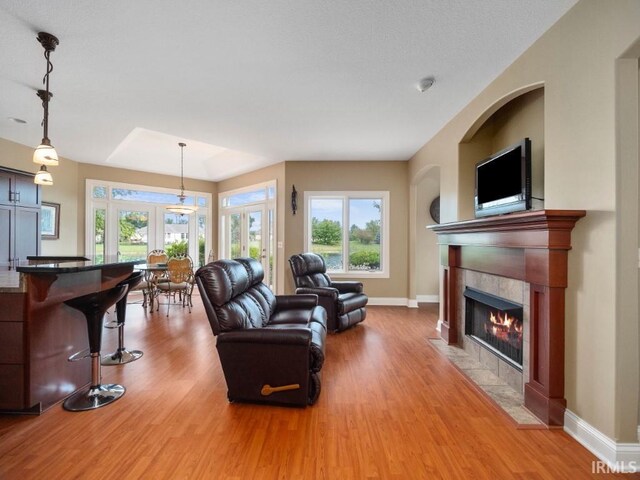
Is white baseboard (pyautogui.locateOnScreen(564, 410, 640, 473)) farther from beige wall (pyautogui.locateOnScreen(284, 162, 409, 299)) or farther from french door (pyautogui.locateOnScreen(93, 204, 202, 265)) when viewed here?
french door (pyautogui.locateOnScreen(93, 204, 202, 265))

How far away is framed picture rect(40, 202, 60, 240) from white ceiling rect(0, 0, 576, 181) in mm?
1324

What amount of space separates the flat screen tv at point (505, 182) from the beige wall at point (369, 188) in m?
2.75

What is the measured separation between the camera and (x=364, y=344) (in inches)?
143

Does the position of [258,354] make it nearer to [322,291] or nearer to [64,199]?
[322,291]

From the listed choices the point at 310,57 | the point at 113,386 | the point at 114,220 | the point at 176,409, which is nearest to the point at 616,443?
the point at 176,409

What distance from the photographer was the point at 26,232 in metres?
4.25

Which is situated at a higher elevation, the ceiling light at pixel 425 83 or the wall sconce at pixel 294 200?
the ceiling light at pixel 425 83

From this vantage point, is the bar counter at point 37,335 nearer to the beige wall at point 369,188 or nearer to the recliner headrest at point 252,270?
the recliner headrest at point 252,270

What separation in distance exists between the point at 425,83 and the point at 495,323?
242 centimetres

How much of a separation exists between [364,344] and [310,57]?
121 inches

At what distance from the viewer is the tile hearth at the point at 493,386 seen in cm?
212

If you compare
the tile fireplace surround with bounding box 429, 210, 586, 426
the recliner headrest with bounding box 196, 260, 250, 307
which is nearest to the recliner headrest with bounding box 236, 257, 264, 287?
the recliner headrest with bounding box 196, 260, 250, 307

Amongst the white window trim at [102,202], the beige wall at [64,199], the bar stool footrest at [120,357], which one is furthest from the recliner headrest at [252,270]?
the white window trim at [102,202]

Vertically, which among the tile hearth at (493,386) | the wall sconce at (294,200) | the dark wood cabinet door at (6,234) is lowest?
the tile hearth at (493,386)
